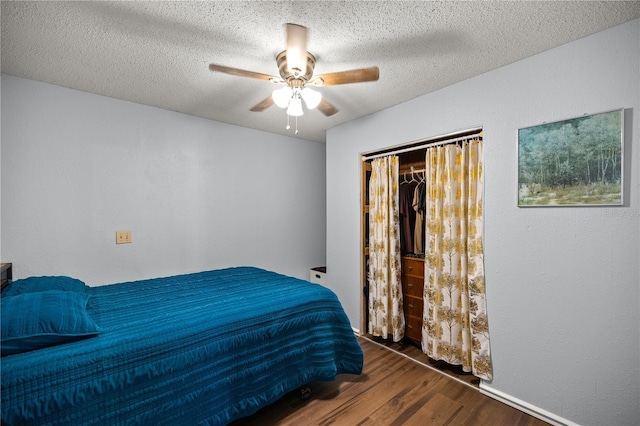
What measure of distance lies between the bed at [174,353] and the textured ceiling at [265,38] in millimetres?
1534

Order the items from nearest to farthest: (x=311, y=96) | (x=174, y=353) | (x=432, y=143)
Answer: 1. (x=174, y=353)
2. (x=311, y=96)
3. (x=432, y=143)

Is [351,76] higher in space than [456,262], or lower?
higher

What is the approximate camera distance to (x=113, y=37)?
1.75m

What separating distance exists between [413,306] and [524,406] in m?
1.13

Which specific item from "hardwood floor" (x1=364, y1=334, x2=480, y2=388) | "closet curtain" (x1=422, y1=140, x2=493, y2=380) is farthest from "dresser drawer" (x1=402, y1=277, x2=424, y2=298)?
"hardwood floor" (x1=364, y1=334, x2=480, y2=388)

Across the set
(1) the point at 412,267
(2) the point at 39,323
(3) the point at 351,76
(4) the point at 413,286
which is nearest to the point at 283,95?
(3) the point at 351,76

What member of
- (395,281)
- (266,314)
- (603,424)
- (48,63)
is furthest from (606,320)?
(48,63)

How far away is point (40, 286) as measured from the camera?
1.82 m

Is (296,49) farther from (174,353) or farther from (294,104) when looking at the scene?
(174,353)

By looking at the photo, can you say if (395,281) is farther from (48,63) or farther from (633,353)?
(48,63)

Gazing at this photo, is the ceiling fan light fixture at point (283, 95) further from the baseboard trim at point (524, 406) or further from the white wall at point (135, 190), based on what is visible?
the baseboard trim at point (524, 406)

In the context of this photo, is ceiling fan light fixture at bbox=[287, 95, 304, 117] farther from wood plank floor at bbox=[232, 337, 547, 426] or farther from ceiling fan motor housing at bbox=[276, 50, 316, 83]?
wood plank floor at bbox=[232, 337, 547, 426]

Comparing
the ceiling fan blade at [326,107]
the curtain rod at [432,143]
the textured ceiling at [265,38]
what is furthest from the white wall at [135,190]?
the ceiling fan blade at [326,107]

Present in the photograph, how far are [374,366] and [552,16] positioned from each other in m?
2.75
